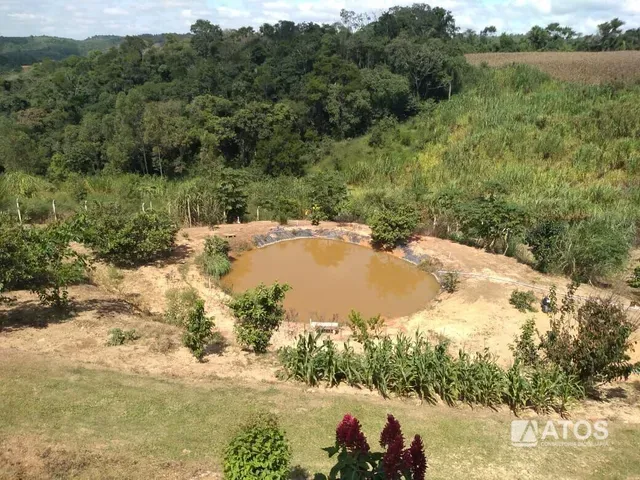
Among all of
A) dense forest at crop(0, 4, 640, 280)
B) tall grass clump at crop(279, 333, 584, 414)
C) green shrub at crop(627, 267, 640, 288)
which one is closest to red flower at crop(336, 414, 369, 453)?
tall grass clump at crop(279, 333, 584, 414)

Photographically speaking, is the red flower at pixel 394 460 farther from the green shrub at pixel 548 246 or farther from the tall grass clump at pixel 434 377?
the green shrub at pixel 548 246

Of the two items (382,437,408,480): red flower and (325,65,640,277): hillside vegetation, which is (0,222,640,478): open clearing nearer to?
(382,437,408,480): red flower

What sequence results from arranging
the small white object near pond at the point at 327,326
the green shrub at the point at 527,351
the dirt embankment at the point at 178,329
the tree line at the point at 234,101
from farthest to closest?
1. the tree line at the point at 234,101
2. the small white object near pond at the point at 327,326
3. the green shrub at the point at 527,351
4. the dirt embankment at the point at 178,329

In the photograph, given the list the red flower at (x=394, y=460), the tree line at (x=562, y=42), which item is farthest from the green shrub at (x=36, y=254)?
the tree line at (x=562, y=42)

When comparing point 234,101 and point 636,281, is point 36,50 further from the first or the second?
point 636,281

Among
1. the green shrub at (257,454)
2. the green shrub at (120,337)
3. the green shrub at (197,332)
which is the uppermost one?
the green shrub at (257,454)

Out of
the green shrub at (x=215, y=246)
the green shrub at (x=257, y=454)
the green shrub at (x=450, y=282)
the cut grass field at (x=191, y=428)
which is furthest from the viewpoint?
the green shrub at (x=215, y=246)

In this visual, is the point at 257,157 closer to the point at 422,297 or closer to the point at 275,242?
the point at 275,242

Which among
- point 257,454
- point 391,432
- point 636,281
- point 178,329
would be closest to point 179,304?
point 178,329
